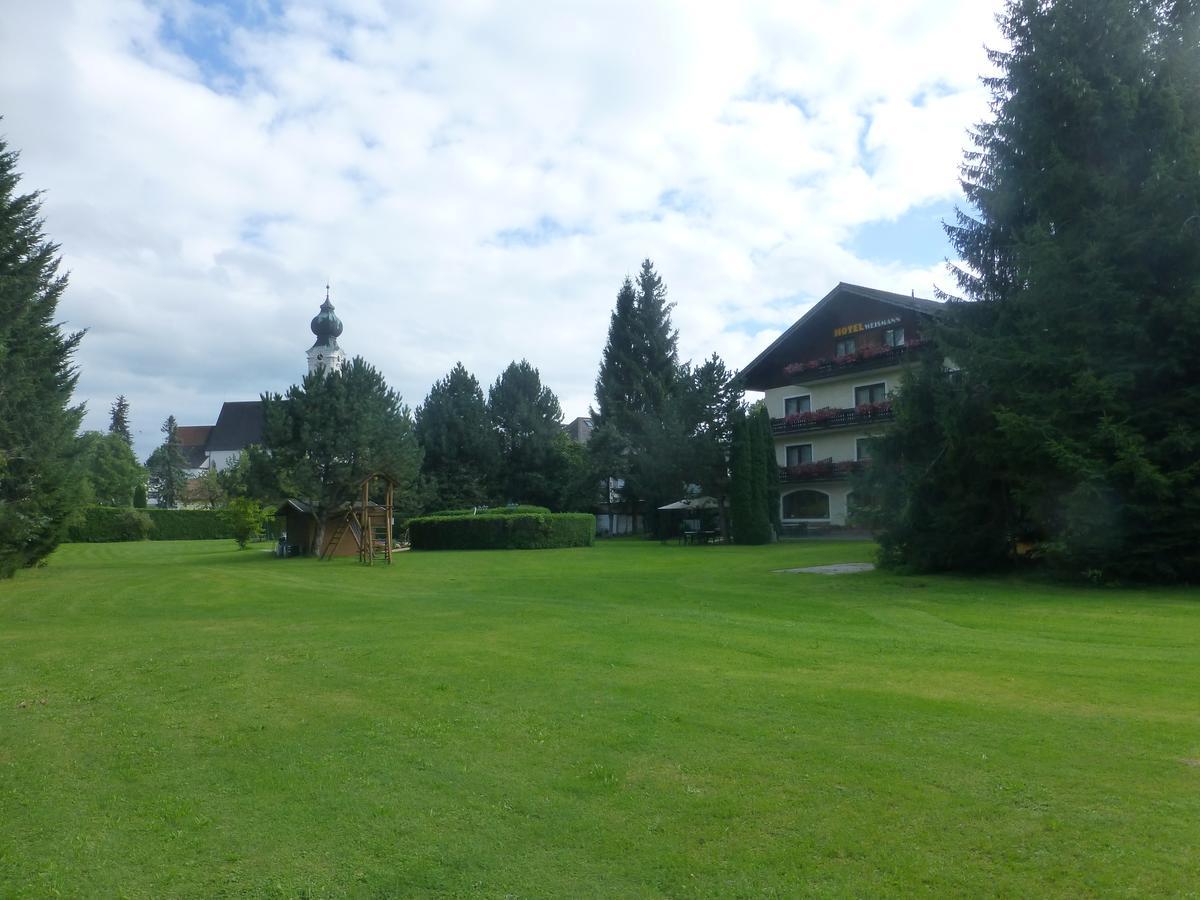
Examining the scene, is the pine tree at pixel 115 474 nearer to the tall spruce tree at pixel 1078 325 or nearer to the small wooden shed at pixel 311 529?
the small wooden shed at pixel 311 529

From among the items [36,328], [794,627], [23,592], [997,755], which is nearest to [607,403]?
[36,328]

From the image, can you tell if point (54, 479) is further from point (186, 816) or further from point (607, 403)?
point (607, 403)

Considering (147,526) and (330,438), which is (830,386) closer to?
(330,438)

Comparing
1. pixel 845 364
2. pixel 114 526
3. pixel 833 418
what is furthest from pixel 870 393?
pixel 114 526

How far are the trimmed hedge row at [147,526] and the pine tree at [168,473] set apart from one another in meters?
35.3

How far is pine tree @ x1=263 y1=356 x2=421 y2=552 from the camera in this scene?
35.0 m

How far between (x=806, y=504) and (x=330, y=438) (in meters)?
24.5

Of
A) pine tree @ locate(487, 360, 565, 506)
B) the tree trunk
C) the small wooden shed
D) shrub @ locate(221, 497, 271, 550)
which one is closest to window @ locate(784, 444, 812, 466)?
pine tree @ locate(487, 360, 565, 506)

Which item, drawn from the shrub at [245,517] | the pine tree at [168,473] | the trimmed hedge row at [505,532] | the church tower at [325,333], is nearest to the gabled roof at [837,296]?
the trimmed hedge row at [505,532]

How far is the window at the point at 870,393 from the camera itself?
43250 millimetres

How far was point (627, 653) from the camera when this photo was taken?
1041 cm

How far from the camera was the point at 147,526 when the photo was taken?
199 ft

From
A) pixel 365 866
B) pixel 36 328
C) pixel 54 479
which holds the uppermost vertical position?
pixel 36 328

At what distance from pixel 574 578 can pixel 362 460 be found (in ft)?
54.8
